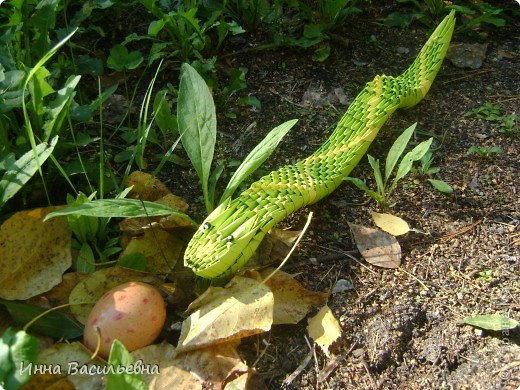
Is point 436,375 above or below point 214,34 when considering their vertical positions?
below

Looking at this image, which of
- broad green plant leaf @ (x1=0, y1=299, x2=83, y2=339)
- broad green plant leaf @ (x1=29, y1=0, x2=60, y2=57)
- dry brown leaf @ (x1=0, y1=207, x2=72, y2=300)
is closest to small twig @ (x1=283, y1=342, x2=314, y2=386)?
broad green plant leaf @ (x1=0, y1=299, x2=83, y2=339)

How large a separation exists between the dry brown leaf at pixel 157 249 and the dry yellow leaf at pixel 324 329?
40cm

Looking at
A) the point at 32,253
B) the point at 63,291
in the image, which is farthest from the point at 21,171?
the point at 63,291

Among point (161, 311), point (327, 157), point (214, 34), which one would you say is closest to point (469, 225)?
point (327, 157)

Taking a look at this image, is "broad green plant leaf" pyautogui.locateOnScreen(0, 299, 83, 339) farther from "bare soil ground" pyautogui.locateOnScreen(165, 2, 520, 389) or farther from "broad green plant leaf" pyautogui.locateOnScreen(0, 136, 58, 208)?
"bare soil ground" pyautogui.locateOnScreen(165, 2, 520, 389)

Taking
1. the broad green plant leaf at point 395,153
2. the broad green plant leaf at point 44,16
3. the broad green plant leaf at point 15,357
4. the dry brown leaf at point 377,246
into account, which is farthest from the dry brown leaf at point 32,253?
the broad green plant leaf at point 395,153

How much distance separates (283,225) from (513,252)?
0.64 m

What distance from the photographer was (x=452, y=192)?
2070mm

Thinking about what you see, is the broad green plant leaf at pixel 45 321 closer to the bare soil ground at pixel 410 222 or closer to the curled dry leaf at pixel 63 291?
the curled dry leaf at pixel 63 291

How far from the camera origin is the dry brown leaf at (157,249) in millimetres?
1797

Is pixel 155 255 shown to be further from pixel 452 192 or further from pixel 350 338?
pixel 452 192

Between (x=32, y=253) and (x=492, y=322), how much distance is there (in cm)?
117

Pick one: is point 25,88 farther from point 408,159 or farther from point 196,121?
point 408,159

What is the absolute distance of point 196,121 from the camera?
1.90m
